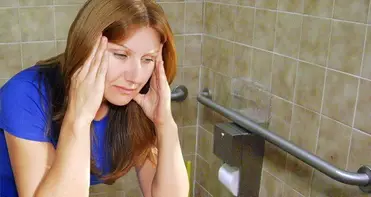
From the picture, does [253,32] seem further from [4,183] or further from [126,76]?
[4,183]

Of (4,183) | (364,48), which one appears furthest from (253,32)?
(4,183)

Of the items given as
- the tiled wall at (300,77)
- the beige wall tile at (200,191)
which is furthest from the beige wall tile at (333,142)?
the beige wall tile at (200,191)

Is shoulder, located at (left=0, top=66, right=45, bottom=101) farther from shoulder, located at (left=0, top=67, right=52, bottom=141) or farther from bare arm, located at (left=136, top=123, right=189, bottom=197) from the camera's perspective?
bare arm, located at (left=136, top=123, right=189, bottom=197)

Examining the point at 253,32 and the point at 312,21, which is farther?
the point at 253,32

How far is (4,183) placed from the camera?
118cm

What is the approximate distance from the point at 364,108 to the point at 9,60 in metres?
1.21

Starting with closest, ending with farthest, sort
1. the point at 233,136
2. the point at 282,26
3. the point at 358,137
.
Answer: the point at 358,137 < the point at 282,26 < the point at 233,136

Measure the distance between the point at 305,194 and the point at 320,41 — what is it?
0.45m

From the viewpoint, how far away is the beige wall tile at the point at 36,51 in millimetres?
1653

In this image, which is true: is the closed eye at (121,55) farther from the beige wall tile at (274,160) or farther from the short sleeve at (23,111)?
the beige wall tile at (274,160)

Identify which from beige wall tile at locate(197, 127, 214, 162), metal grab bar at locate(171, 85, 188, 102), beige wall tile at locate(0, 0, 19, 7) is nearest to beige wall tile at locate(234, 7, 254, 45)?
metal grab bar at locate(171, 85, 188, 102)

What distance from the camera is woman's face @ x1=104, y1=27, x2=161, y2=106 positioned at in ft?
3.34

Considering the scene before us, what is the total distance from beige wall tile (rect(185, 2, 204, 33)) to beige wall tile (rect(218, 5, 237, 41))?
0.46 feet

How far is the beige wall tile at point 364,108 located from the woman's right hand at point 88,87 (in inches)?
24.0
